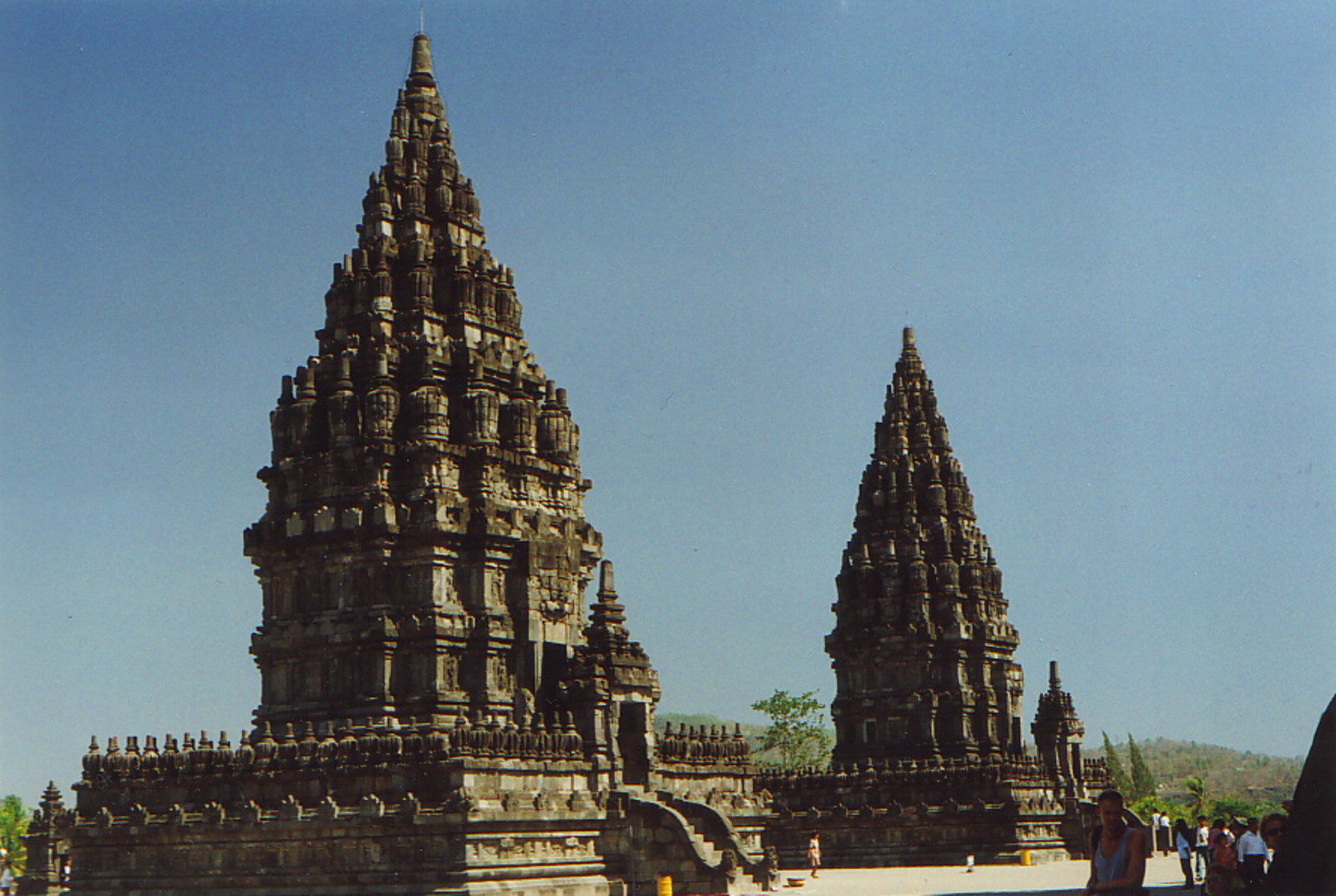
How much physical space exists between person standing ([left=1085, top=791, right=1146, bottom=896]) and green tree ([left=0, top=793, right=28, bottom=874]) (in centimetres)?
10140

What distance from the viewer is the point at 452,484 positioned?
57500 mm

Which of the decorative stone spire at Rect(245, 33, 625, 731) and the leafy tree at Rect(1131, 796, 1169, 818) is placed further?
the leafy tree at Rect(1131, 796, 1169, 818)

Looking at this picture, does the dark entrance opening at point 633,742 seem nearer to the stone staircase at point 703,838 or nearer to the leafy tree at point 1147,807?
the stone staircase at point 703,838

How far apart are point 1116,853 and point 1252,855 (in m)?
12.6

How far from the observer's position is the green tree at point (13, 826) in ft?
380

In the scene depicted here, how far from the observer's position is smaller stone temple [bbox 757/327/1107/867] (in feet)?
243

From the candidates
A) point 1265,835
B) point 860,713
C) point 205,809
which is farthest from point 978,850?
point 1265,835

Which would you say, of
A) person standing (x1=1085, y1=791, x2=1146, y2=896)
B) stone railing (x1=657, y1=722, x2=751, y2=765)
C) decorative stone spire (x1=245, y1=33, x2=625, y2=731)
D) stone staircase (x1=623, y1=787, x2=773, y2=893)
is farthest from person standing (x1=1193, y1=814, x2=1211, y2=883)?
person standing (x1=1085, y1=791, x2=1146, y2=896)

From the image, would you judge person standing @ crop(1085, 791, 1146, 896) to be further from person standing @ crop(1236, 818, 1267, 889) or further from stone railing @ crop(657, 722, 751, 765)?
stone railing @ crop(657, 722, 751, 765)

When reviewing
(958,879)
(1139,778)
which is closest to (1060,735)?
(958,879)

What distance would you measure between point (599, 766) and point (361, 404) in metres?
15.0

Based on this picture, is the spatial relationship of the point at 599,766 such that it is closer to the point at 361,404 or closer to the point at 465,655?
the point at 465,655

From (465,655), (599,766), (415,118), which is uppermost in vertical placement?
(415,118)

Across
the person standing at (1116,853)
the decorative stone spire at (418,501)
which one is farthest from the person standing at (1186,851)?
the person standing at (1116,853)
